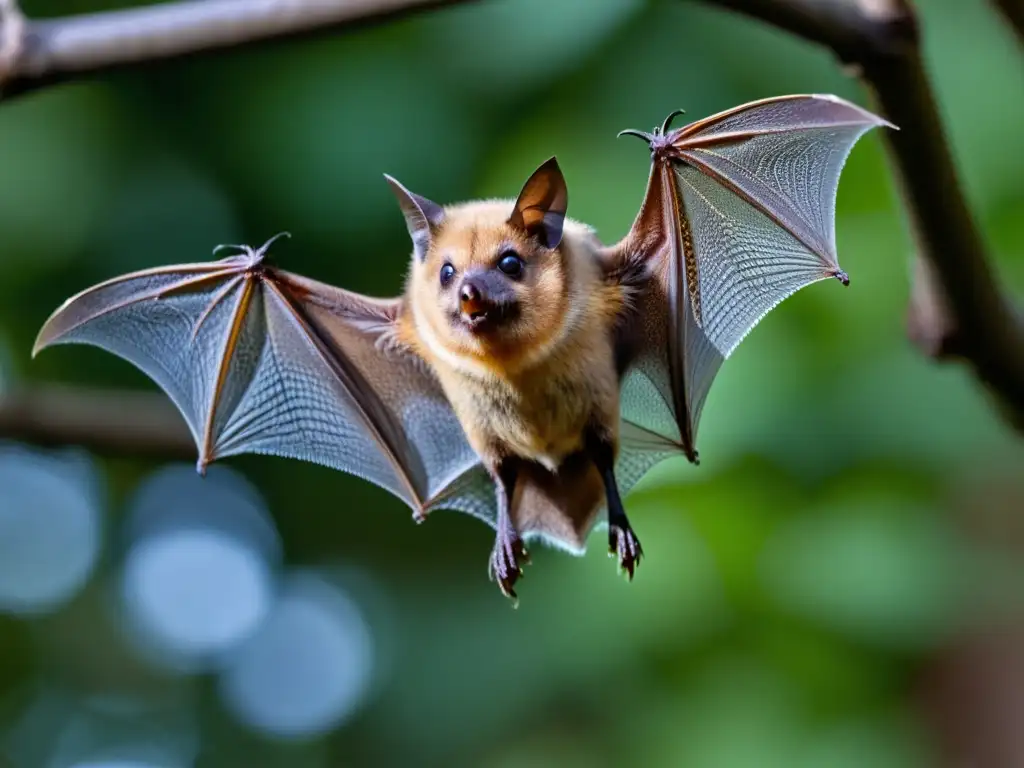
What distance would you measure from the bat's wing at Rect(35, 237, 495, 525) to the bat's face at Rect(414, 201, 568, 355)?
1.80ft

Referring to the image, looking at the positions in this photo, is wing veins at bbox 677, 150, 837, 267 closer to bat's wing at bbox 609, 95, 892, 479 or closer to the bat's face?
bat's wing at bbox 609, 95, 892, 479

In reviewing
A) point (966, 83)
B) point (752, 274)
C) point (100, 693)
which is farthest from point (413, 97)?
point (100, 693)

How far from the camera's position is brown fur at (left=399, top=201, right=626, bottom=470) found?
2730mm

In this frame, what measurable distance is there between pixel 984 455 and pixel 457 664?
2.91 meters

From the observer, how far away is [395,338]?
3.27 meters

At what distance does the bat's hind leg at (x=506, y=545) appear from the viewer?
280cm

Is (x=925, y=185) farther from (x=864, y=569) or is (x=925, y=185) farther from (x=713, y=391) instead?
(x=864, y=569)

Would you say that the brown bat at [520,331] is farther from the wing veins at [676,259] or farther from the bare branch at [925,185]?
the bare branch at [925,185]

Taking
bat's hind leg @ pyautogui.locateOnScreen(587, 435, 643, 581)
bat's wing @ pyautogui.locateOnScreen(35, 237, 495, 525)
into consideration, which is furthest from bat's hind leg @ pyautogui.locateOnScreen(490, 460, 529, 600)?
bat's wing @ pyautogui.locateOnScreen(35, 237, 495, 525)

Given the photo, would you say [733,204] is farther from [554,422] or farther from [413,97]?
[413,97]

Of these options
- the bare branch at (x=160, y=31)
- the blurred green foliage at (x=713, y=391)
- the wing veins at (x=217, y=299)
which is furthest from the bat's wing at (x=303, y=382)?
the blurred green foliage at (x=713, y=391)

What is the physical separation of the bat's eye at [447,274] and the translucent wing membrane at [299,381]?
1.81 ft

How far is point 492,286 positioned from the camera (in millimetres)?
2662

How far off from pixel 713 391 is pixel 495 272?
211 cm
